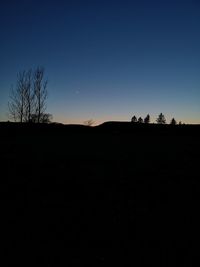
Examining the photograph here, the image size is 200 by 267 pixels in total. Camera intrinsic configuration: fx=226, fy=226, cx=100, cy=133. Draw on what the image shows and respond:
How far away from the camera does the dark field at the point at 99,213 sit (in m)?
3.41

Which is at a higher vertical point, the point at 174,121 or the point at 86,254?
the point at 174,121

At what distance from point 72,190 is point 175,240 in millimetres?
3084

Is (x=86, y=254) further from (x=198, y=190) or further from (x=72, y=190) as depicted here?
(x=198, y=190)

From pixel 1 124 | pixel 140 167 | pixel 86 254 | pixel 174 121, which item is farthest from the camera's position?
pixel 174 121

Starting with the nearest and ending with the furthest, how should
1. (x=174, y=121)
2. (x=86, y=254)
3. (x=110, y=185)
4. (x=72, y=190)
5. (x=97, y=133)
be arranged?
(x=86, y=254), (x=72, y=190), (x=110, y=185), (x=97, y=133), (x=174, y=121)

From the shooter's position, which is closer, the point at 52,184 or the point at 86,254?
the point at 86,254

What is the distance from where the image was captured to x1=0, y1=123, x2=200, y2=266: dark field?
3406 mm

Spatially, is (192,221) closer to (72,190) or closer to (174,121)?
(72,190)

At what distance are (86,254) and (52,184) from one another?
3.44 m

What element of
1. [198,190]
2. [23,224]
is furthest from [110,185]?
[23,224]

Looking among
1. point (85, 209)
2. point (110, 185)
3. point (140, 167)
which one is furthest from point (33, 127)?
point (85, 209)

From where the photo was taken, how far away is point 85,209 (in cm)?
489

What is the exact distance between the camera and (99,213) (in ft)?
15.4

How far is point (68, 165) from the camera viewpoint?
9094 millimetres
